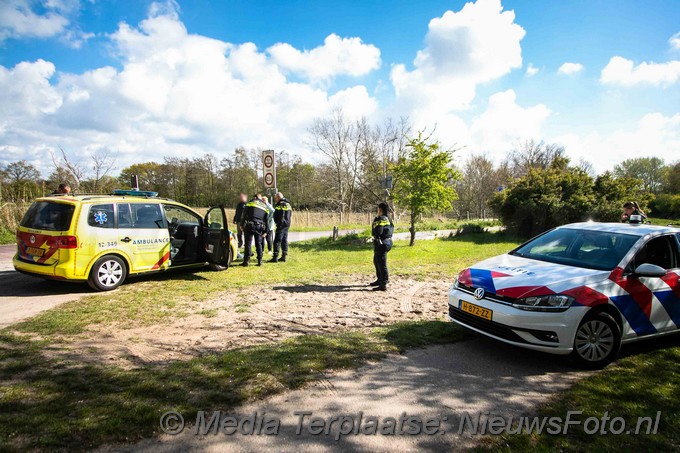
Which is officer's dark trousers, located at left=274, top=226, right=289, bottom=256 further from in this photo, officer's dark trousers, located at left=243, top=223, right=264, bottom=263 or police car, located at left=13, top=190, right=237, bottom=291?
police car, located at left=13, top=190, right=237, bottom=291

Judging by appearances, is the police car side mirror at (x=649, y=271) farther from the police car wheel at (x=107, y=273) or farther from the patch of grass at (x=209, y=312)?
the police car wheel at (x=107, y=273)

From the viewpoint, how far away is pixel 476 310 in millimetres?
4336

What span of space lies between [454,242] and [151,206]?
502 inches

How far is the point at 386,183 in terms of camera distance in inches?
539

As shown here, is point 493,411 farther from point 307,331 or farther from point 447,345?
point 307,331

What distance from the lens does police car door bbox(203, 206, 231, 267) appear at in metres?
8.13

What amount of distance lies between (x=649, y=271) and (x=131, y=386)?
5651 millimetres

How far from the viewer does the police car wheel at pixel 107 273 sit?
666cm

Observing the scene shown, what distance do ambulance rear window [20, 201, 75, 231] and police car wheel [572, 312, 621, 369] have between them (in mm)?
7964

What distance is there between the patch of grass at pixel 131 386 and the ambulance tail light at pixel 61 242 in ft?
7.26

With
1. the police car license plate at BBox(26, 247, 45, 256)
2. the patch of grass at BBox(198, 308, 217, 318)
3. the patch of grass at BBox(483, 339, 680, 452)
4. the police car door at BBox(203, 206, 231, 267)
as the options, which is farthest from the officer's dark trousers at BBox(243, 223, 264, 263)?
the patch of grass at BBox(483, 339, 680, 452)

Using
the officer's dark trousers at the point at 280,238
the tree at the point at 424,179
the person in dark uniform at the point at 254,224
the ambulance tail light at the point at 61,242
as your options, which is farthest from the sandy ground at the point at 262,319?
the tree at the point at 424,179

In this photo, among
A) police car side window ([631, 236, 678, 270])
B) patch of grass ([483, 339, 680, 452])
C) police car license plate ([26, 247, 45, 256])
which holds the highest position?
police car side window ([631, 236, 678, 270])

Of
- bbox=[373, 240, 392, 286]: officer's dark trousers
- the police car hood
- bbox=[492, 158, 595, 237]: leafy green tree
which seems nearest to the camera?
the police car hood
